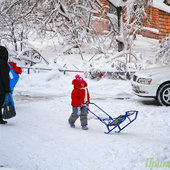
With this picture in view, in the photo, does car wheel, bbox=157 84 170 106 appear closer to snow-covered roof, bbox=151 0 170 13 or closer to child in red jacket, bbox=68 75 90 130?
child in red jacket, bbox=68 75 90 130

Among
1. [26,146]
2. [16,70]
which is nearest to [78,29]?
[16,70]

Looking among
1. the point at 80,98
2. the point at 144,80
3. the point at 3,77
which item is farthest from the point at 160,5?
the point at 3,77

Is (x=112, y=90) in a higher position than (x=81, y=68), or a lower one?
lower

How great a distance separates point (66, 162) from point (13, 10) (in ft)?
46.2

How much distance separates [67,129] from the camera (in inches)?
200

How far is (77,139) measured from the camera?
434 centimetres

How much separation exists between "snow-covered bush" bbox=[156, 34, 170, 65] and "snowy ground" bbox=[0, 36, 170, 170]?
5.75 metres

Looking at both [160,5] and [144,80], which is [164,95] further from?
[160,5]

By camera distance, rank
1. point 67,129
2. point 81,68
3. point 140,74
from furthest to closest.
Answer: point 81,68, point 140,74, point 67,129

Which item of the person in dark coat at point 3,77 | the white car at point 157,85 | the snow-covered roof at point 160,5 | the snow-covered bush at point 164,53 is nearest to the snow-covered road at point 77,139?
the white car at point 157,85

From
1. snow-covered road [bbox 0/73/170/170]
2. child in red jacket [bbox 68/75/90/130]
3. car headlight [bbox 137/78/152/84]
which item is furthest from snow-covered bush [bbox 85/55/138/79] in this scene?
child in red jacket [bbox 68/75/90/130]

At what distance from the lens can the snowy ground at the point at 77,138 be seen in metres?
3.23

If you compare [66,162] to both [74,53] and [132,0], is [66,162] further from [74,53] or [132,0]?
[74,53]

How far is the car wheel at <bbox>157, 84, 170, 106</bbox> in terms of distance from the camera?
23.4 ft
